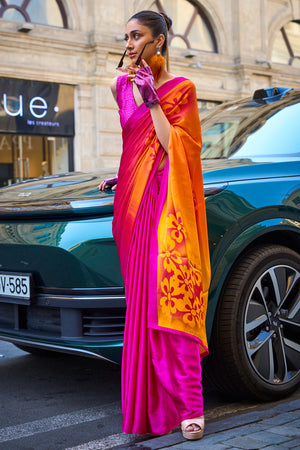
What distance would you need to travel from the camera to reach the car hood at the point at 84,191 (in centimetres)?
300

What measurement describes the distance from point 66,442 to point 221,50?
52.0 ft

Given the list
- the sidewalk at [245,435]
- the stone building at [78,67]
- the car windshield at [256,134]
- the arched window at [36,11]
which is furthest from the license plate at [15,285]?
the arched window at [36,11]

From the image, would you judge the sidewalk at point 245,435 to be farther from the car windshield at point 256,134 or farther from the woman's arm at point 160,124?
the car windshield at point 256,134

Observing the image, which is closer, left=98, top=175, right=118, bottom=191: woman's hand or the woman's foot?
the woman's foot

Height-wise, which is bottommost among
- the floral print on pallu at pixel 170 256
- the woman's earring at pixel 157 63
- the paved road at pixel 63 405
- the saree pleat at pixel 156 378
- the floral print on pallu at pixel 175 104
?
the paved road at pixel 63 405

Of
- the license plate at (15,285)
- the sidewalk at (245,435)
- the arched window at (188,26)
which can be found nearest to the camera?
the sidewalk at (245,435)

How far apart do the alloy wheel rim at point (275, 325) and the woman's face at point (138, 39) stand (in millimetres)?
1180

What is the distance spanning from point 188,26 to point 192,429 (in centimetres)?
1566

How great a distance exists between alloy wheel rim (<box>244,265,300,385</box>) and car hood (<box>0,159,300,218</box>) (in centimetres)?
49

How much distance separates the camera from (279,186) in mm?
3275

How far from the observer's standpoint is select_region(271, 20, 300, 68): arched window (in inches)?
753

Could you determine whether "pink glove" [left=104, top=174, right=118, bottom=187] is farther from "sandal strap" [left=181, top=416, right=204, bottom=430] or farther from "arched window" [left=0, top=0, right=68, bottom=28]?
"arched window" [left=0, top=0, right=68, bottom=28]

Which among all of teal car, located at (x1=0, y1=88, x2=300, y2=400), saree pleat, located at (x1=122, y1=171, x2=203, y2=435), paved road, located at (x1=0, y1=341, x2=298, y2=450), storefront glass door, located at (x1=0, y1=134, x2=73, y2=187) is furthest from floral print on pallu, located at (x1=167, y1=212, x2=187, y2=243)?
storefront glass door, located at (x1=0, y1=134, x2=73, y2=187)

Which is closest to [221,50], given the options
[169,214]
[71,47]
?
[71,47]
